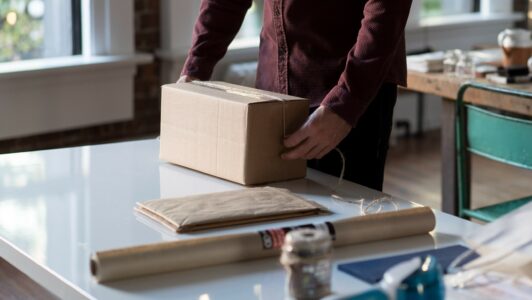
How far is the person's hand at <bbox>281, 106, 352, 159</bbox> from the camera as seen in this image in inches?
78.7

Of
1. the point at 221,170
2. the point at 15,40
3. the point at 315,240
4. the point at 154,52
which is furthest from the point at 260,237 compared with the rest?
the point at 154,52

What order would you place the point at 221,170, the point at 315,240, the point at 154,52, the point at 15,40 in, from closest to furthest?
the point at 315,240 → the point at 221,170 → the point at 15,40 → the point at 154,52

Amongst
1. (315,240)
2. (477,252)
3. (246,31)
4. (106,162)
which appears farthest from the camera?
(246,31)

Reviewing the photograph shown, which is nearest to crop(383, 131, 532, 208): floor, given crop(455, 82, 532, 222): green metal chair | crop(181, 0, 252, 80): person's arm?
crop(455, 82, 532, 222): green metal chair

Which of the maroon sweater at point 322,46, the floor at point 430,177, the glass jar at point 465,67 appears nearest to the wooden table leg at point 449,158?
the glass jar at point 465,67

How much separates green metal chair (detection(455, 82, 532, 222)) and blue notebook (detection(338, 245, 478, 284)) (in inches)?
42.4

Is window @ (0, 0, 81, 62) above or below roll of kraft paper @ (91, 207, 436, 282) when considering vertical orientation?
above

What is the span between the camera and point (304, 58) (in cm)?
231

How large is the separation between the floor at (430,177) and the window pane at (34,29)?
5.64 feet

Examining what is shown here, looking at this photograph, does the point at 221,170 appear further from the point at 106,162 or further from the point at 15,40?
the point at 15,40

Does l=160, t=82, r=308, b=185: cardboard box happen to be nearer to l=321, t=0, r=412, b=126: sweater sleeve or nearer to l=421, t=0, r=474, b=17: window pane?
l=321, t=0, r=412, b=126: sweater sleeve

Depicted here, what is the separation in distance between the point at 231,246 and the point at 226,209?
0.67 ft

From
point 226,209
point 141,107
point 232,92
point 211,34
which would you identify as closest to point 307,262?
point 226,209

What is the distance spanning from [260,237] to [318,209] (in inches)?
10.6
